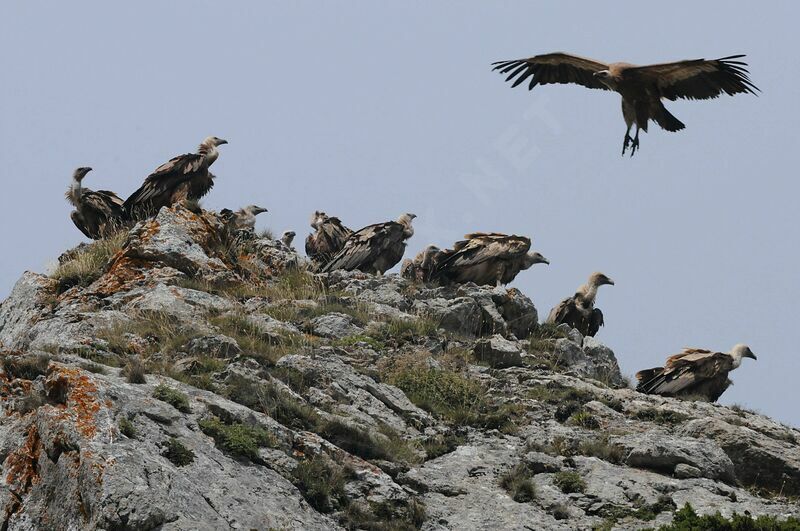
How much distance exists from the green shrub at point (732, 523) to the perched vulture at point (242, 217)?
11.4 m

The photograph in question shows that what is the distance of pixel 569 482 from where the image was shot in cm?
1295

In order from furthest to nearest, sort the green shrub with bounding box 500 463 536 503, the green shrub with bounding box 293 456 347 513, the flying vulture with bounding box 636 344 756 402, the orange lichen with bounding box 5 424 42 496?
the flying vulture with bounding box 636 344 756 402, the green shrub with bounding box 500 463 536 503, the green shrub with bounding box 293 456 347 513, the orange lichen with bounding box 5 424 42 496

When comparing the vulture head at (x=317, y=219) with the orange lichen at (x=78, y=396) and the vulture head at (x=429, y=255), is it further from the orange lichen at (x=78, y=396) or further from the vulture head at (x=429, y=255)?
the orange lichen at (x=78, y=396)

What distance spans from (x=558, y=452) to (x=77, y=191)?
10847mm

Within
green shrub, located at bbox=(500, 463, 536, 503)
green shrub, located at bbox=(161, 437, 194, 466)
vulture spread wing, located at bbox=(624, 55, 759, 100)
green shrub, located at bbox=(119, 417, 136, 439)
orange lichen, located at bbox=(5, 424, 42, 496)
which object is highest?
vulture spread wing, located at bbox=(624, 55, 759, 100)

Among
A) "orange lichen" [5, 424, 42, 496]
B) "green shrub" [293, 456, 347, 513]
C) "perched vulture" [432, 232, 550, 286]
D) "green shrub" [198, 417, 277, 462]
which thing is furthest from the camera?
"perched vulture" [432, 232, 550, 286]

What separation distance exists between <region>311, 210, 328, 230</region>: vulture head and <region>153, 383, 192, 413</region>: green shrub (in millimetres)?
11212

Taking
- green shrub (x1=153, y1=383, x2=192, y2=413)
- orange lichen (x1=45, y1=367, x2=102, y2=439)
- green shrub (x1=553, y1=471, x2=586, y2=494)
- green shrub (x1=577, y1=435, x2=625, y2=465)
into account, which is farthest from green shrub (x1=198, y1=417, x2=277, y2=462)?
green shrub (x1=577, y1=435, x2=625, y2=465)

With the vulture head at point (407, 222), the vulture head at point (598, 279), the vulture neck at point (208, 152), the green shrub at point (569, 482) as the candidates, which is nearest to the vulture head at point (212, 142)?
the vulture neck at point (208, 152)

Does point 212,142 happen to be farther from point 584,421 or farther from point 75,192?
point 584,421

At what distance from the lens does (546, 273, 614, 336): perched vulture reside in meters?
21.1

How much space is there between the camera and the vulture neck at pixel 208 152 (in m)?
21.5

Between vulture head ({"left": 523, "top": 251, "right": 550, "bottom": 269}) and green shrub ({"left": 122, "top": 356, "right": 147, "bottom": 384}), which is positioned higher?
vulture head ({"left": 523, "top": 251, "right": 550, "bottom": 269})

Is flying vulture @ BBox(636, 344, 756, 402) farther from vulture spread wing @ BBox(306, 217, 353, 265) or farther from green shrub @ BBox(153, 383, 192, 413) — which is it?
green shrub @ BBox(153, 383, 192, 413)
